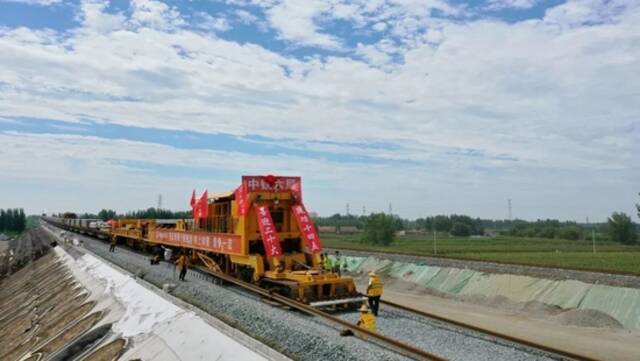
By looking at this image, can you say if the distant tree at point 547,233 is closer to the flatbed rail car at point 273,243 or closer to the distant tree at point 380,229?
the distant tree at point 380,229

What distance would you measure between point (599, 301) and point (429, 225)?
12744 centimetres

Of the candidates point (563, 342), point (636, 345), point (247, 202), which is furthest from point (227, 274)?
point (636, 345)

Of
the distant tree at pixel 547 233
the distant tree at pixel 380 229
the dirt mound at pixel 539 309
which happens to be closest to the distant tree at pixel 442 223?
the distant tree at pixel 547 233

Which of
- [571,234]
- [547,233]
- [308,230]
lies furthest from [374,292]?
[547,233]

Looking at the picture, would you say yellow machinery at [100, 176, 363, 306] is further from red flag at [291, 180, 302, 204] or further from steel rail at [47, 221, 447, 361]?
steel rail at [47, 221, 447, 361]

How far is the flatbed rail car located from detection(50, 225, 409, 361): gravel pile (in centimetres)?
74

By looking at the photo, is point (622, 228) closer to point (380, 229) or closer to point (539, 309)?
point (380, 229)

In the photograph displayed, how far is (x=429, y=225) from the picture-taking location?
471 feet

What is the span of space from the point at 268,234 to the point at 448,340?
20.0ft

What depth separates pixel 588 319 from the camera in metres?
17.1

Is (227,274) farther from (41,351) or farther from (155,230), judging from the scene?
(155,230)

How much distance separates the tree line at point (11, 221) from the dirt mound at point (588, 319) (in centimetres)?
17082

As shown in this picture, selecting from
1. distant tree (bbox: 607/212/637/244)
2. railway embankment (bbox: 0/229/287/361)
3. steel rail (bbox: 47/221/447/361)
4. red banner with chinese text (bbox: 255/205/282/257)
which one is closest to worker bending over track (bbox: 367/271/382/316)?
steel rail (bbox: 47/221/447/361)

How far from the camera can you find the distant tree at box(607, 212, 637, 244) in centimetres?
7256
